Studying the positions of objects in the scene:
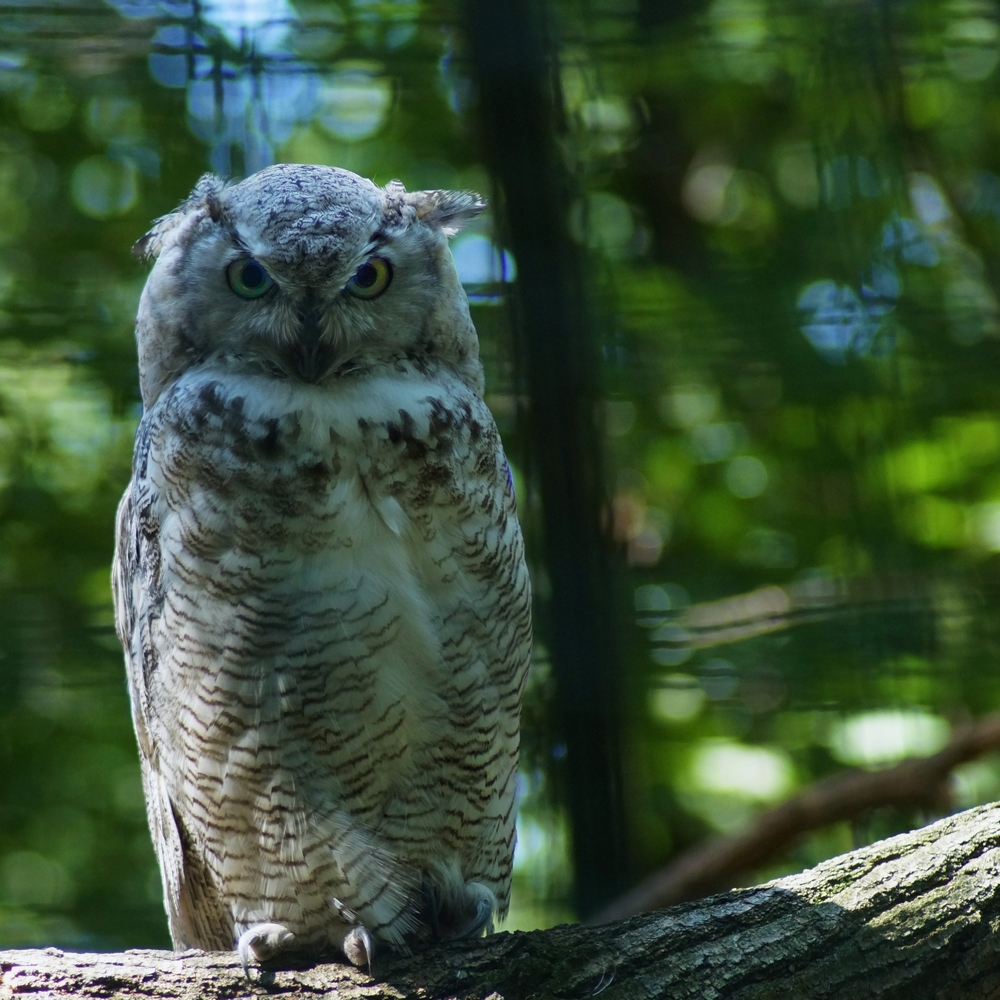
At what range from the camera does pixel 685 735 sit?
3486mm

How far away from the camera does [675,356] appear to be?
332 centimetres

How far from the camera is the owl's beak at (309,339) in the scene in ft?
5.44

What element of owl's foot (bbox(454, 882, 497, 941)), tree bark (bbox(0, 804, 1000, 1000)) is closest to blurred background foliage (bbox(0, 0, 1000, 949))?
owl's foot (bbox(454, 882, 497, 941))

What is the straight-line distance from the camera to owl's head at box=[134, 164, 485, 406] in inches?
65.7

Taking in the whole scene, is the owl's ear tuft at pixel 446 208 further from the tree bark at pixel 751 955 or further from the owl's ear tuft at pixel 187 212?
the tree bark at pixel 751 955

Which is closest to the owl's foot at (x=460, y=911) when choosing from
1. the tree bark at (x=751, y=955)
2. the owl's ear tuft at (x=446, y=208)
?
the tree bark at (x=751, y=955)

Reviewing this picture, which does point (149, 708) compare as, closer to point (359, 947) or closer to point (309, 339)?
point (359, 947)

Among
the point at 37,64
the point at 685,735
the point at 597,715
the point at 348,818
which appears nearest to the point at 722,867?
the point at 597,715

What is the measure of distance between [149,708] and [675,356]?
1.97 metres

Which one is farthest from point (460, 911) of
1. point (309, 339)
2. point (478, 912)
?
point (309, 339)

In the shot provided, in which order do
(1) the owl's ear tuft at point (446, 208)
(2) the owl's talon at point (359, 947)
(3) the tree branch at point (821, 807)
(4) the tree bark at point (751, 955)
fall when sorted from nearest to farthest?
(4) the tree bark at point (751, 955), (2) the owl's talon at point (359, 947), (1) the owl's ear tuft at point (446, 208), (3) the tree branch at point (821, 807)

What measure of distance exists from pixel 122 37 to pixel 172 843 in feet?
7.28

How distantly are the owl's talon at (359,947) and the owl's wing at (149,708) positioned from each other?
11.7 inches

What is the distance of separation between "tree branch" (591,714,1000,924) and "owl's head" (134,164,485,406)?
4.63 ft
